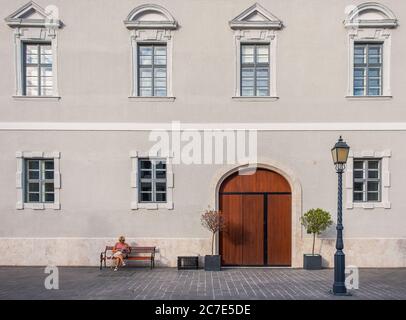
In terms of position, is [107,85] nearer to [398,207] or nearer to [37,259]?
[37,259]

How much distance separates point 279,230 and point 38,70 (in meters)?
9.25

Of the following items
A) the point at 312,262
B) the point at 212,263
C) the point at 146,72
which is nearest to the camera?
the point at 212,263

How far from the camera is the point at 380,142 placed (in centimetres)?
1143

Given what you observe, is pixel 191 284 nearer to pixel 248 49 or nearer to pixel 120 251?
pixel 120 251

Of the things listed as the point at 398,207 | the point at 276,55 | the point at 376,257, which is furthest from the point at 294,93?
the point at 376,257

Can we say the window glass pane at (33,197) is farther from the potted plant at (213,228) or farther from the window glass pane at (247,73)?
the window glass pane at (247,73)

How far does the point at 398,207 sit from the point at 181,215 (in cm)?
677

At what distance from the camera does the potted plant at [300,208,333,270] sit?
10.8 m

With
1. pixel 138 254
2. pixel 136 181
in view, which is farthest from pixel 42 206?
pixel 138 254

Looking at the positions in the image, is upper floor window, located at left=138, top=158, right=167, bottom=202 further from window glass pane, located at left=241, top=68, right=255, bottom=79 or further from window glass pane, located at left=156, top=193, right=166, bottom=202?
window glass pane, located at left=241, top=68, right=255, bottom=79

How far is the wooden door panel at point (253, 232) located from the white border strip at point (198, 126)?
2338mm

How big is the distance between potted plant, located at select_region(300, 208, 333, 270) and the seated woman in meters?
5.44

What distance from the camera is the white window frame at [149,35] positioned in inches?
452

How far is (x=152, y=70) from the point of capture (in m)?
11.7
